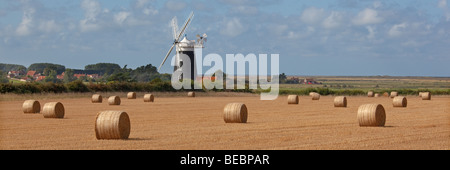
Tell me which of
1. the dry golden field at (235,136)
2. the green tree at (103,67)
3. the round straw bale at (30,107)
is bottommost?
the dry golden field at (235,136)

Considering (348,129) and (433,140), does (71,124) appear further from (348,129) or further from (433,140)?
(433,140)

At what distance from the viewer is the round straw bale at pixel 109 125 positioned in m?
19.0

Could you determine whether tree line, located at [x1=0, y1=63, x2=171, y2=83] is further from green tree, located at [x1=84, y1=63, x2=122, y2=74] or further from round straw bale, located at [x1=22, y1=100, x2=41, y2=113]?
round straw bale, located at [x1=22, y1=100, x2=41, y2=113]

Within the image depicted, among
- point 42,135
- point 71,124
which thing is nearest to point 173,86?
point 71,124

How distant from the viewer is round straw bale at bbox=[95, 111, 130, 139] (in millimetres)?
18969

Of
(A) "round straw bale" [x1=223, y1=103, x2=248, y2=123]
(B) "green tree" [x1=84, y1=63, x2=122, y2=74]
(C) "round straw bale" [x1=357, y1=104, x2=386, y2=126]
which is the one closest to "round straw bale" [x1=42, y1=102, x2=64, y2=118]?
(A) "round straw bale" [x1=223, y1=103, x2=248, y2=123]

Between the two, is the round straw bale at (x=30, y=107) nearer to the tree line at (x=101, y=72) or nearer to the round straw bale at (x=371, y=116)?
the round straw bale at (x=371, y=116)

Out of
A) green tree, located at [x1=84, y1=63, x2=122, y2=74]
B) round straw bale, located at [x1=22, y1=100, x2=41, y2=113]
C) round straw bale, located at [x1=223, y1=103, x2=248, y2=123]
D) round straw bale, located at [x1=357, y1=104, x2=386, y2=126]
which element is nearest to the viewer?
round straw bale, located at [x1=357, y1=104, x2=386, y2=126]

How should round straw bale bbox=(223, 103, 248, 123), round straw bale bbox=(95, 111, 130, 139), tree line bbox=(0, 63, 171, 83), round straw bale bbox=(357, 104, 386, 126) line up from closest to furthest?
round straw bale bbox=(95, 111, 130, 139)
round straw bale bbox=(357, 104, 386, 126)
round straw bale bbox=(223, 103, 248, 123)
tree line bbox=(0, 63, 171, 83)

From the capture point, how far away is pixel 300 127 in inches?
957

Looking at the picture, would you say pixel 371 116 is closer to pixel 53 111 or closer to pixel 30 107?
pixel 53 111

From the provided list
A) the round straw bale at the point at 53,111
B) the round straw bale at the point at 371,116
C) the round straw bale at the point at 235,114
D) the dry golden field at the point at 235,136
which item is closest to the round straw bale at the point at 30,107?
the round straw bale at the point at 53,111

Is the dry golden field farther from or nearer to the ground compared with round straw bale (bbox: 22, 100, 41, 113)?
nearer to the ground
